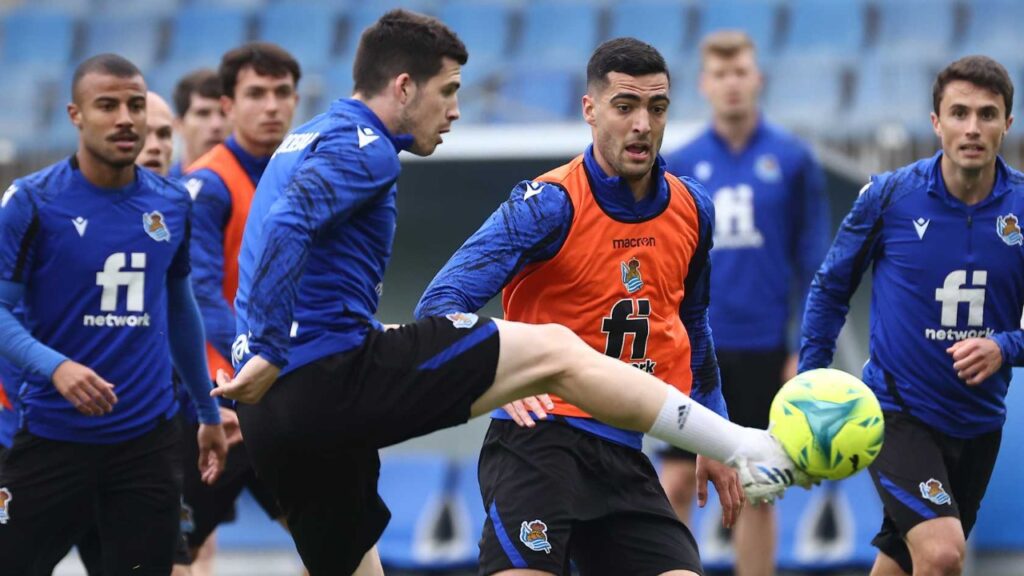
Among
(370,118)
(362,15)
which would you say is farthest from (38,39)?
(370,118)

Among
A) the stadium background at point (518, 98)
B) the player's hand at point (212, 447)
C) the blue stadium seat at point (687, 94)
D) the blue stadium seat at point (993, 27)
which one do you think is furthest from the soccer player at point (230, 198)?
Result: the blue stadium seat at point (993, 27)

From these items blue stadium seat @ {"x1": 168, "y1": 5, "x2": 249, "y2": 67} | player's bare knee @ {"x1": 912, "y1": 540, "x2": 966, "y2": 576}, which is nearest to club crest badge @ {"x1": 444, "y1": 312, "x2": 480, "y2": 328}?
player's bare knee @ {"x1": 912, "y1": 540, "x2": 966, "y2": 576}

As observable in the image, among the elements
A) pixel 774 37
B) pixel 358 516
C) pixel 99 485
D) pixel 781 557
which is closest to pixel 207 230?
pixel 99 485

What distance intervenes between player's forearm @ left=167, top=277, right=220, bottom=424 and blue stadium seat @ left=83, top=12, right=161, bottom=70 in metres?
11.9

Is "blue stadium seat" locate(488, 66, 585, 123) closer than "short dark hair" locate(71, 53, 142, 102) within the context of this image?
No

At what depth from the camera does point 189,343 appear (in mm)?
6758

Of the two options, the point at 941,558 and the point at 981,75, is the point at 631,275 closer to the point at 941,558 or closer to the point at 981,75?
the point at 941,558

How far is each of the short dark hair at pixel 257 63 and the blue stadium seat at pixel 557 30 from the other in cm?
857

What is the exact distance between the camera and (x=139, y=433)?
6.51 meters

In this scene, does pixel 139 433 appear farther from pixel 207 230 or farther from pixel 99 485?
pixel 207 230

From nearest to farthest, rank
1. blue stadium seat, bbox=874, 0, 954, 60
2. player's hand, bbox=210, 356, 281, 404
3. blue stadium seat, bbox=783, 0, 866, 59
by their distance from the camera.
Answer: player's hand, bbox=210, 356, 281, 404 < blue stadium seat, bbox=874, 0, 954, 60 < blue stadium seat, bbox=783, 0, 866, 59

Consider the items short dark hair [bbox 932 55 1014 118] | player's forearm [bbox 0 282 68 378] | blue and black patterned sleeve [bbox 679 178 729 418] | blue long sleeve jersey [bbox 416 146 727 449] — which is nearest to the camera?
blue long sleeve jersey [bbox 416 146 727 449]

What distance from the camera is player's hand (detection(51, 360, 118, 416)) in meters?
Answer: 5.98

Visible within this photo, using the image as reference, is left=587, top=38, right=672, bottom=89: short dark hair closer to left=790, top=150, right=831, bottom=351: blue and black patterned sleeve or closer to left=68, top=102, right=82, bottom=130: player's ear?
left=68, top=102, right=82, bottom=130: player's ear
